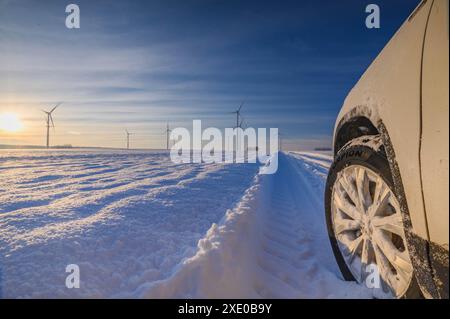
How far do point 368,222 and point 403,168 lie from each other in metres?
0.69

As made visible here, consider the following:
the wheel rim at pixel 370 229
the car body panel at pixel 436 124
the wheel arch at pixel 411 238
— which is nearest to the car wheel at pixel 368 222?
the wheel rim at pixel 370 229

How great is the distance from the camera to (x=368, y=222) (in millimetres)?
2262

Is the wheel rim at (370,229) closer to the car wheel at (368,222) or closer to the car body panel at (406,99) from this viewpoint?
the car wheel at (368,222)

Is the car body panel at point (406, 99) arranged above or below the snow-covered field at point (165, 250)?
above

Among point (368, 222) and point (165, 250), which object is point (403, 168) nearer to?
point (368, 222)

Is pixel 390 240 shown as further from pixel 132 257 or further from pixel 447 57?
pixel 132 257

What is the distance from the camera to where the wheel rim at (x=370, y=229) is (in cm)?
195

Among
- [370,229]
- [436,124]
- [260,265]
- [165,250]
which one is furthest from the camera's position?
[165,250]

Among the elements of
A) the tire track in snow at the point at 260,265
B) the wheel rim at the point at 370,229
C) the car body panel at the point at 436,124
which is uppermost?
the car body panel at the point at 436,124

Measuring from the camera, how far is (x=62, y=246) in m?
3.47

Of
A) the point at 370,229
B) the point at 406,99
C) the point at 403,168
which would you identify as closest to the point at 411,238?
the point at 403,168
